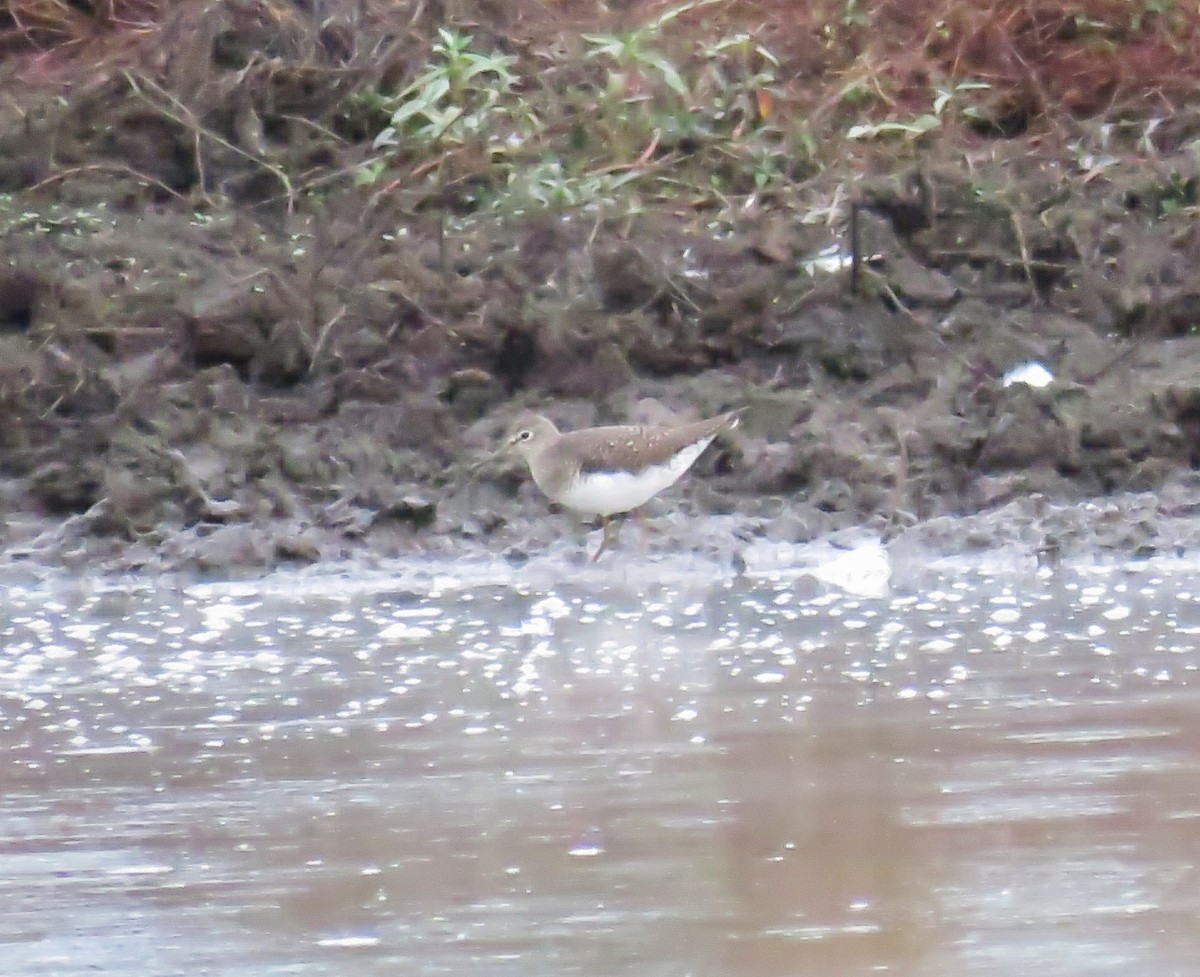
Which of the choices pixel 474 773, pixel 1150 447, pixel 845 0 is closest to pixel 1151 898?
pixel 474 773

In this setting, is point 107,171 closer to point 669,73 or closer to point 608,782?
point 669,73

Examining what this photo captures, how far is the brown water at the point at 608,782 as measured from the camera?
13.6 ft

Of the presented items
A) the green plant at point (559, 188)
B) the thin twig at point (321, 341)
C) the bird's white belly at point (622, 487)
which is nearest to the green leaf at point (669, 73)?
the green plant at point (559, 188)

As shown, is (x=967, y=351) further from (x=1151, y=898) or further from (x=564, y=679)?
(x=1151, y=898)

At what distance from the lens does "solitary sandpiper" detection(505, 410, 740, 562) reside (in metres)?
7.94

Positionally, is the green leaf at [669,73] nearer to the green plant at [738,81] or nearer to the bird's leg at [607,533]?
the green plant at [738,81]

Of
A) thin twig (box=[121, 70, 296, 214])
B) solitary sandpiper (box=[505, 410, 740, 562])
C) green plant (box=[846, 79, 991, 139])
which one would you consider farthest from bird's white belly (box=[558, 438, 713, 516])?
green plant (box=[846, 79, 991, 139])

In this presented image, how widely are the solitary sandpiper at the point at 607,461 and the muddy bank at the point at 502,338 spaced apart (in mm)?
221

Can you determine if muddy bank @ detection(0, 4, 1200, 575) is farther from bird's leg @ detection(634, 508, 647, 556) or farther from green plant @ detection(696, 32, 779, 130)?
green plant @ detection(696, 32, 779, 130)

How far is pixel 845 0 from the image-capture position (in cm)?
1160

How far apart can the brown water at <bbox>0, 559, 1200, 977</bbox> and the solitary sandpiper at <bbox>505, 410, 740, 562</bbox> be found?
1.68ft

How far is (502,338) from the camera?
8922mm

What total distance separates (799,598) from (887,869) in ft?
9.33

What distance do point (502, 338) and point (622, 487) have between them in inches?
48.4
